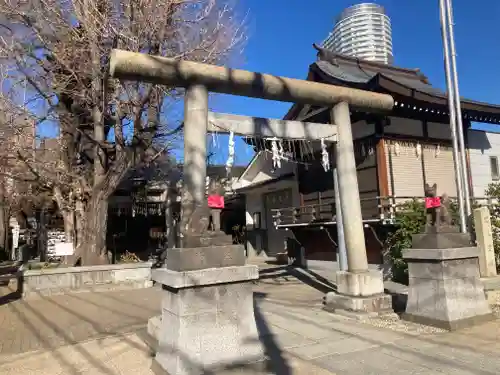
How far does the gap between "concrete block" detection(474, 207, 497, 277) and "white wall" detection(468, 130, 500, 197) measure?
16.5 ft

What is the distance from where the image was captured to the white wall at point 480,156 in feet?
54.7

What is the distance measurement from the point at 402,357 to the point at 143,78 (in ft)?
18.9

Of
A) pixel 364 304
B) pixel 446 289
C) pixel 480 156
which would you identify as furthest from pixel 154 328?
pixel 480 156

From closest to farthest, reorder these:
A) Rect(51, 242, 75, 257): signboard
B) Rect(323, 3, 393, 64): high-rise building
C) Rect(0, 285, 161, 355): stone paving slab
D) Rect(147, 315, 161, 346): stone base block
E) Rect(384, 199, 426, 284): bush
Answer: Rect(147, 315, 161, 346): stone base block < Rect(0, 285, 161, 355): stone paving slab < Rect(384, 199, 426, 284): bush < Rect(51, 242, 75, 257): signboard < Rect(323, 3, 393, 64): high-rise building

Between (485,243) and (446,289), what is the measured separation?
627 cm

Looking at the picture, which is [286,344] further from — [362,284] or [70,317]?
[70,317]

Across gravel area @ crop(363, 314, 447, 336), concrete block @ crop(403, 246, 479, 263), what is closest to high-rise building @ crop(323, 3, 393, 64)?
concrete block @ crop(403, 246, 479, 263)

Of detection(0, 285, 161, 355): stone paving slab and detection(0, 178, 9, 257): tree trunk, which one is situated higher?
detection(0, 178, 9, 257): tree trunk

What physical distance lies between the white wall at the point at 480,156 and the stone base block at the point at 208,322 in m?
14.8

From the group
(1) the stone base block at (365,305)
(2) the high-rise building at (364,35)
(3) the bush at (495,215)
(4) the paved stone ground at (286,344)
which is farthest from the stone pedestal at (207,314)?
(2) the high-rise building at (364,35)

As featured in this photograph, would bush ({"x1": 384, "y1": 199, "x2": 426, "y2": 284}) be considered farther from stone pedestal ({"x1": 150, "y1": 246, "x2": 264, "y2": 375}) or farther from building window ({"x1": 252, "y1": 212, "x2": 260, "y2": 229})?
building window ({"x1": 252, "y1": 212, "x2": 260, "y2": 229})

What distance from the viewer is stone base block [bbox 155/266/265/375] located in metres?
4.62

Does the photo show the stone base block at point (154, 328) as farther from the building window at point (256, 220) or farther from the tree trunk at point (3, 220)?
the tree trunk at point (3, 220)

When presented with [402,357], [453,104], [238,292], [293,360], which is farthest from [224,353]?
[453,104]
